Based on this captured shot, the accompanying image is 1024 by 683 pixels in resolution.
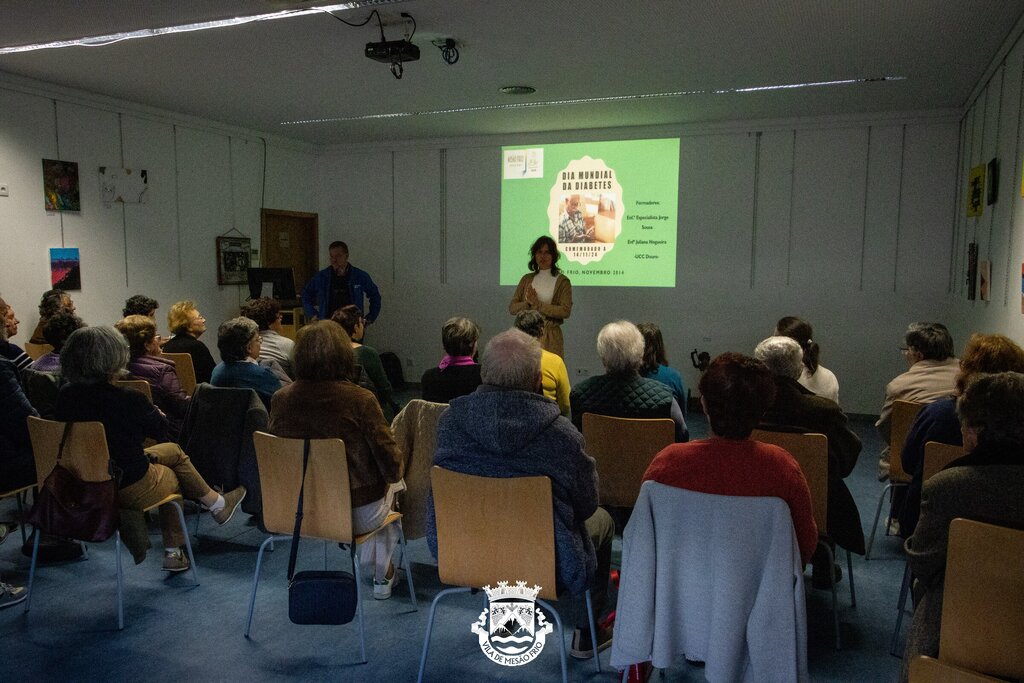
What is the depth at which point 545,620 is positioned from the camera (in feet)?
9.33

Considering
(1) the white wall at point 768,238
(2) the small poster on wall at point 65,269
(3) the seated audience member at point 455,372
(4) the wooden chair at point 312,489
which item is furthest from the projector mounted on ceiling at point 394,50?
(1) the white wall at point 768,238

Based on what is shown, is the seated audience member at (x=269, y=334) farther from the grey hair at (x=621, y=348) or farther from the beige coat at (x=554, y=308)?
the beige coat at (x=554, y=308)

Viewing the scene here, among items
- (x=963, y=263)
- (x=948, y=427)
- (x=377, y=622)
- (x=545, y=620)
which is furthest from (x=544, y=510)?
(x=963, y=263)

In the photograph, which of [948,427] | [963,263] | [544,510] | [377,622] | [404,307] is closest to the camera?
[544,510]

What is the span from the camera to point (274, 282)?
782 cm

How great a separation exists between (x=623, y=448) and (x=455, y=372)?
0.89 metres

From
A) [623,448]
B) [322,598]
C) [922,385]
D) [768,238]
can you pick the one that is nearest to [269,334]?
[322,598]

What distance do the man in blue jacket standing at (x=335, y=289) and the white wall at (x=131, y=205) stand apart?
909mm

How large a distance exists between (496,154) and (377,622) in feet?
20.3

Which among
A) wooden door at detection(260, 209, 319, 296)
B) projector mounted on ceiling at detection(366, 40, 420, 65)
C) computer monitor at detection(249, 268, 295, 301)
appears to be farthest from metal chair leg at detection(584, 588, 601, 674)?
wooden door at detection(260, 209, 319, 296)

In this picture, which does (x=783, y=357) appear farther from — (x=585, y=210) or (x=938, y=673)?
(x=585, y=210)

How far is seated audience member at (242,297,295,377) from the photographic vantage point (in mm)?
4266

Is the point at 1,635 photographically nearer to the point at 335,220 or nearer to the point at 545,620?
the point at 545,620

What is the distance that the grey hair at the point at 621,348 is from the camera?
10.2 ft
